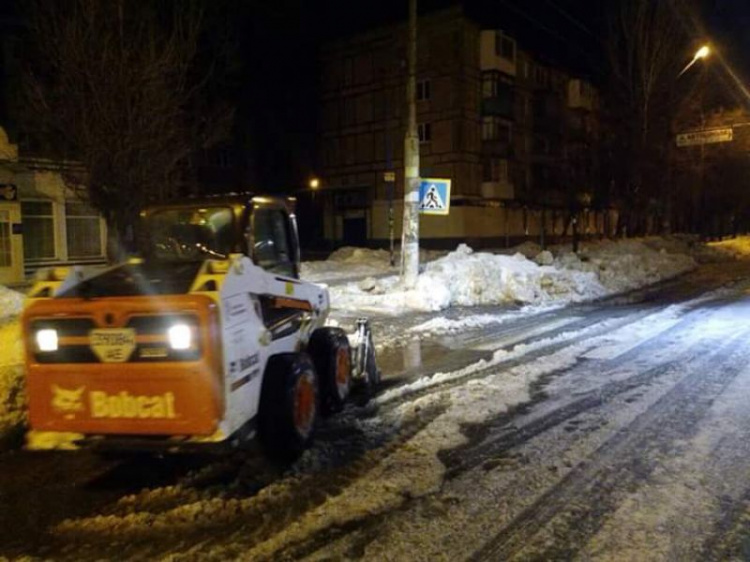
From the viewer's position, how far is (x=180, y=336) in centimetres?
483

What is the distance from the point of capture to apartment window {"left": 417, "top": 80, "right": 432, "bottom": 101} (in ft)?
143

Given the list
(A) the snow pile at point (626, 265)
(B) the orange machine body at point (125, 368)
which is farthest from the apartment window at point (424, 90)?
(B) the orange machine body at point (125, 368)

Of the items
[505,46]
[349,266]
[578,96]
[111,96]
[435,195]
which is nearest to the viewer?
[111,96]

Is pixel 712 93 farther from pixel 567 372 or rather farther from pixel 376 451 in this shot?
pixel 376 451

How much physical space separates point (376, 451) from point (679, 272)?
23.8 meters

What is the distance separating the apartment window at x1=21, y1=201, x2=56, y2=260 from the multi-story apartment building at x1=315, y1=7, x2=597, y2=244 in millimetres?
20708

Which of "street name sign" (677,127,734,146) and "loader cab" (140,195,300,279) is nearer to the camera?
"loader cab" (140,195,300,279)

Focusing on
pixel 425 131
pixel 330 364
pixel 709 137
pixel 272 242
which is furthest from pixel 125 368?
pixel 425 131

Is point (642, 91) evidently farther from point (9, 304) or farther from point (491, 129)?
point (9, 304)

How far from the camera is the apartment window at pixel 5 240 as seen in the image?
21.7 metres

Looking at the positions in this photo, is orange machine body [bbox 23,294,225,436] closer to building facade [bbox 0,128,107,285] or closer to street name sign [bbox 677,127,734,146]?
building facade [bbox 0,128,107,285]

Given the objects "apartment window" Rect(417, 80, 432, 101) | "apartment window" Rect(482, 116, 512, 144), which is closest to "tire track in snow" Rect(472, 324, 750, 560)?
"apartment window" Rect(482, 116, 512, 144)

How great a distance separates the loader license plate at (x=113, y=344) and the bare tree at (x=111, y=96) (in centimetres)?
1215

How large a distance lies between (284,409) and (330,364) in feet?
5.03
